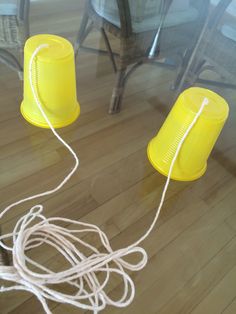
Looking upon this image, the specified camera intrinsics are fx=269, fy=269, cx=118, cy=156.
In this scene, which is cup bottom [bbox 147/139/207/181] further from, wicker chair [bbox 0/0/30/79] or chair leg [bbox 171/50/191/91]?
wicker chair [bbox 0/0/30/79]

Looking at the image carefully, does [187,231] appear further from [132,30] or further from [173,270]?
[132,30]

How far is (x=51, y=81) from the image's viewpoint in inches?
45.2

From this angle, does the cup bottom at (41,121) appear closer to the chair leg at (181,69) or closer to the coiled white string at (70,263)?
the coiled white string at (70,263)

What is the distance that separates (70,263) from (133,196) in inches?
14.6

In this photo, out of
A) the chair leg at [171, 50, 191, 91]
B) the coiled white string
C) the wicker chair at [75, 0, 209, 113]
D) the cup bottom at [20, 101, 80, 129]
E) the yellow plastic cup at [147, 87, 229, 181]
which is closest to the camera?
the coiled white string

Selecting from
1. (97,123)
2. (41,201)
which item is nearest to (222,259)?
(41,201)

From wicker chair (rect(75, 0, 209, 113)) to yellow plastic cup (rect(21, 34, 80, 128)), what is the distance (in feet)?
0.78

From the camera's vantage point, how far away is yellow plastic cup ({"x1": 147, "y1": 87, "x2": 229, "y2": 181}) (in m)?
1.05

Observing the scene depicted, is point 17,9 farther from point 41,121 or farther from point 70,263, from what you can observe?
point 70,263

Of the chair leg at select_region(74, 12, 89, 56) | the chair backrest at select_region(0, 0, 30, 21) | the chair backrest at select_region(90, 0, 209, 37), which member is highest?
the chair backrest at select_region(90, 0, 209, 37)

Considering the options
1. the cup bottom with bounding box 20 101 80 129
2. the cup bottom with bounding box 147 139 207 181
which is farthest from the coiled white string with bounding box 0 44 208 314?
the cup bottom with bounding box 20 101 80 129

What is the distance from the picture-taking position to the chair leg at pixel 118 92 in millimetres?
1301

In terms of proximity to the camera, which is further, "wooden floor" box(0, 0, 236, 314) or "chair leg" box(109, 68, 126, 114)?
"chair leg" box(109, 68, 126, 114)

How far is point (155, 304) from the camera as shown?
35.2 inches
